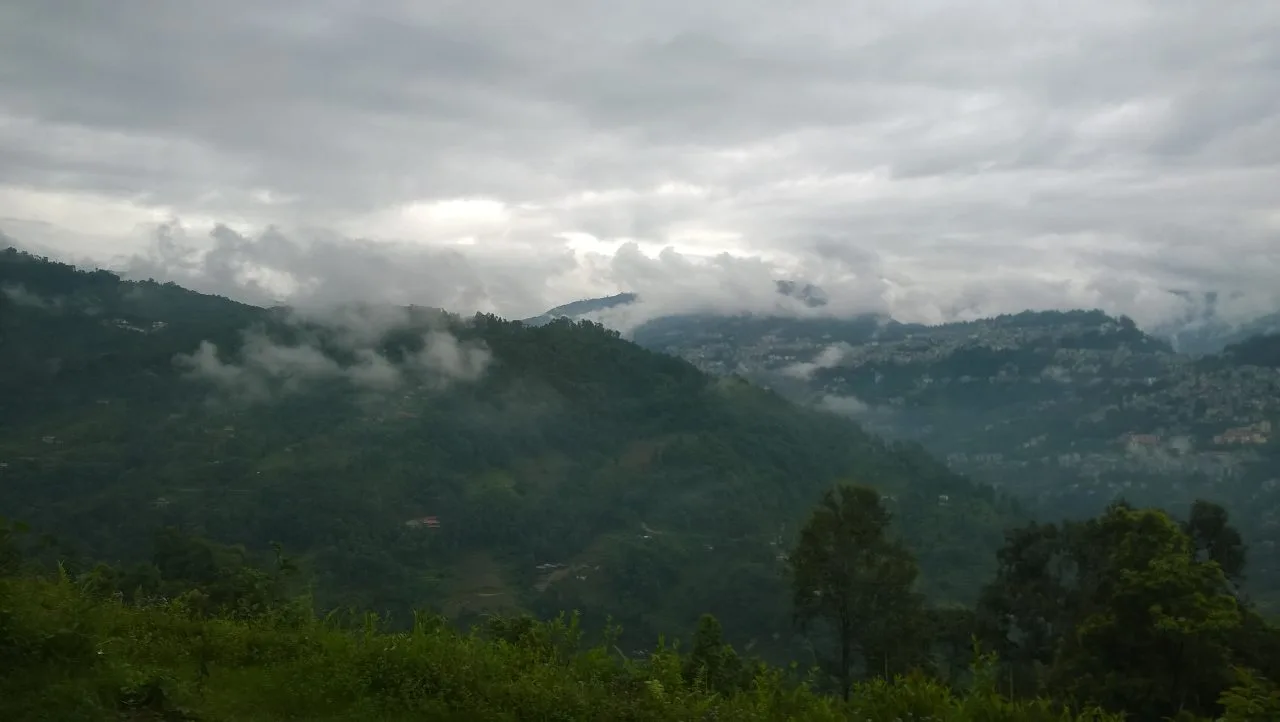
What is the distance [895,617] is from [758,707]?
23613 mm

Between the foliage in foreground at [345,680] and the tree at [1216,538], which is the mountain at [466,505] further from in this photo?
the foliage in foreground at [345,680]

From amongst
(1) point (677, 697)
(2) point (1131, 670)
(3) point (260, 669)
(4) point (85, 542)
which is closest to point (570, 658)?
(1) point (677, 697)

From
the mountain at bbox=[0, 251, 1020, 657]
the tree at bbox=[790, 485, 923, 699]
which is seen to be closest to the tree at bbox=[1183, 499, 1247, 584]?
the tree at bbox=[790, 485, 923, 699]

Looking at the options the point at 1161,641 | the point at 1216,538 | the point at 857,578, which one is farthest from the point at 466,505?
the point at 1161,641

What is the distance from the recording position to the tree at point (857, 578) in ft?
98.3

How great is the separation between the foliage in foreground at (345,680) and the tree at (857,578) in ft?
66.1

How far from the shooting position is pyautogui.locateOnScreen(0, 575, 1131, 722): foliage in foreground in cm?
813

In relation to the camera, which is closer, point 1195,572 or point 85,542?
point 1195,572

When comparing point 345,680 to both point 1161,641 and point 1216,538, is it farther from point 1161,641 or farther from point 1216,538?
point 1216,538

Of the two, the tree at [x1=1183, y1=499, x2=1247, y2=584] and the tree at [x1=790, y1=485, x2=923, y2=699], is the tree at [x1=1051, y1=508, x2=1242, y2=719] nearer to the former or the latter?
the tree at [x1=790, y1=485, x2=923, y2=699]

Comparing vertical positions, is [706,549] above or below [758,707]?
below

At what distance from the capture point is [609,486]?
180 metres

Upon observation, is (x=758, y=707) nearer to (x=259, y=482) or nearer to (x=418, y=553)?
(x=418, y=553)

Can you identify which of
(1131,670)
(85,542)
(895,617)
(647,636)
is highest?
(1131,670)
